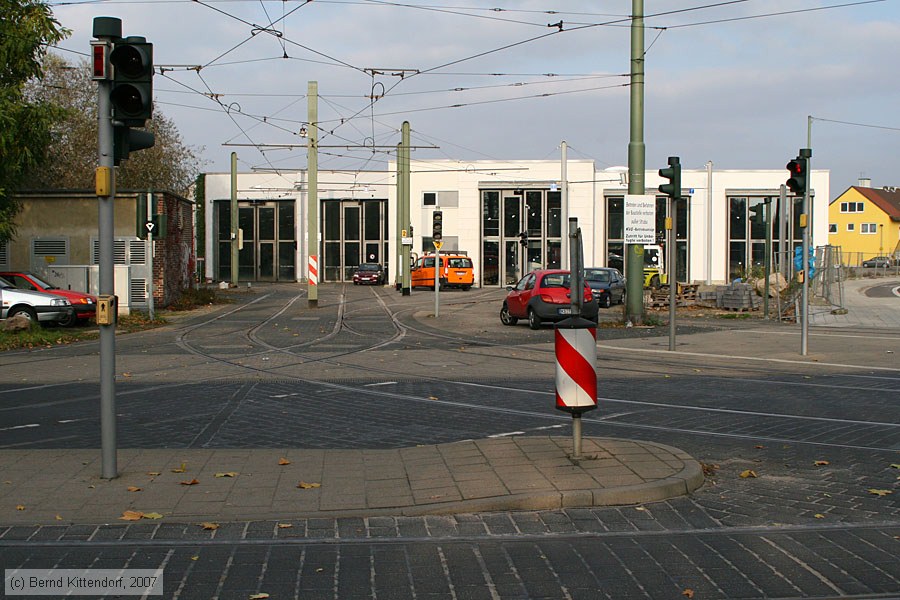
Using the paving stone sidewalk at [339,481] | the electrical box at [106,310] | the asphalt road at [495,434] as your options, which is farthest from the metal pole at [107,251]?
the asphalt road at [495,434]

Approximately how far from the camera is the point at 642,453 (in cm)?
798

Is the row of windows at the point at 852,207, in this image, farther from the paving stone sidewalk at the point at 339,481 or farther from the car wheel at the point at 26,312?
the paving stone sidewalk at the point at 339,481

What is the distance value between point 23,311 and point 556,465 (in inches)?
830

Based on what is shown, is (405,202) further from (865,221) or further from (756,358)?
(865,221)

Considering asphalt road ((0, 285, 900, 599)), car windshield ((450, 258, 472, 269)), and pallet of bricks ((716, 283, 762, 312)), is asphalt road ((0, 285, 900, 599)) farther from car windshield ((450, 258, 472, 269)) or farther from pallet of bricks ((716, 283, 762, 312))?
car windshield ((450, 258, 472, 269))

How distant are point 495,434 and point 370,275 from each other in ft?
171

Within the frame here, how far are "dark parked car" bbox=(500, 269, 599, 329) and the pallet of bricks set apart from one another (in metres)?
9.24

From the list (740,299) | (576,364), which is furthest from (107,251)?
(740,299)

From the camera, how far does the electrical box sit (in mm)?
7141

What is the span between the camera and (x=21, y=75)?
25344 mm

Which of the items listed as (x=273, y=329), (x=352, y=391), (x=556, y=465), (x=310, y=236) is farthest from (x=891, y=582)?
(x=310, y=236)

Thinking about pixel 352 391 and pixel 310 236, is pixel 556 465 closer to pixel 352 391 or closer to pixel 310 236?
pixel 352 391

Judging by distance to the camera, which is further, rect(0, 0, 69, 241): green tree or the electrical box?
rect(0, 0, 69, 241): green tree

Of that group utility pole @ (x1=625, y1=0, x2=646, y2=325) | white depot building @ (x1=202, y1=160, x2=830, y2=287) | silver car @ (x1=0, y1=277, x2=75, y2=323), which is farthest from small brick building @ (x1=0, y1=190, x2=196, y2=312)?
white depot building @ (x1=202, y1=160, x2=830, y2=287)
